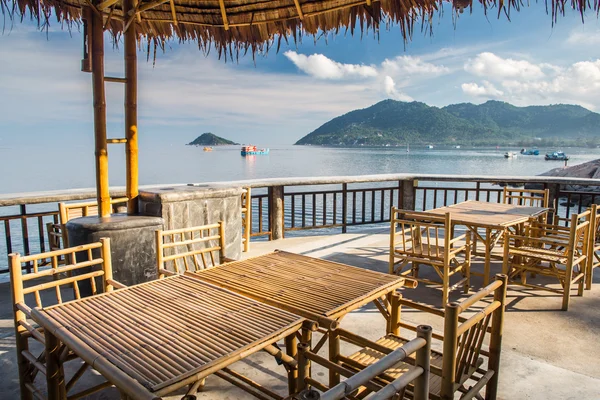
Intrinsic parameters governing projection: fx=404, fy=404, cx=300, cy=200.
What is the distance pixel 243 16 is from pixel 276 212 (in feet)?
9.45

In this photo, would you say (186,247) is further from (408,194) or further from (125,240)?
(408,194)

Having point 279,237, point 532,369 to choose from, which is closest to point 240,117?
point 279,237

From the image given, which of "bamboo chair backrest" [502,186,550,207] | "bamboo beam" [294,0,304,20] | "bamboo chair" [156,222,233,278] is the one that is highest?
"bamboo beam" [294,0,304,20]

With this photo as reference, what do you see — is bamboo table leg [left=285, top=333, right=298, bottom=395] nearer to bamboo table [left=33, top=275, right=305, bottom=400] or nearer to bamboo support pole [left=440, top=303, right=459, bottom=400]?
bamboo table [left=33, top=275, right=305, bottom=400]

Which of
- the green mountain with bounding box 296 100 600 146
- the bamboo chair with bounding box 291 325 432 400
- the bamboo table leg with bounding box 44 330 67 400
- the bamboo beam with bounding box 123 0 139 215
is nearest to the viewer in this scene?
the bamboo chair with bounding box 291 325 432 400

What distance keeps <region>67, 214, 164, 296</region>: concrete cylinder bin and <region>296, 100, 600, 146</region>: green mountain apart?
7077cm

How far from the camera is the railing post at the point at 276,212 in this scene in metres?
6.09

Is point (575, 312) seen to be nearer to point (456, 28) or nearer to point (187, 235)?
point (456, 28)

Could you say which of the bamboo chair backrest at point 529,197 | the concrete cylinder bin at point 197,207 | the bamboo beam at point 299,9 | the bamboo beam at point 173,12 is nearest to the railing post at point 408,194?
Answer: the bamboo chair backrest at point 529,197

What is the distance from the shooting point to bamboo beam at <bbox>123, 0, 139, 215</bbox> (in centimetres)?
373

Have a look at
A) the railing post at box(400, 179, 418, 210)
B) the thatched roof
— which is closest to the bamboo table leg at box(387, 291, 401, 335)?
the thatched roof

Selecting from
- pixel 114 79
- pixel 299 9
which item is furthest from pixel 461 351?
pixel 114 79

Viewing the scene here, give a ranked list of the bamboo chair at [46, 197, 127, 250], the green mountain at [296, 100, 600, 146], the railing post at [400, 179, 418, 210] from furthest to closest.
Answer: the green mountain at [296, 100, 600, 146] → the railing post at [400, 179, 418, 210] → the bamboo chair at [46, 197, 127, 250]

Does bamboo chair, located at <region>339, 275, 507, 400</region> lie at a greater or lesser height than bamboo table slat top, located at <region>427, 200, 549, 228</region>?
lesser
